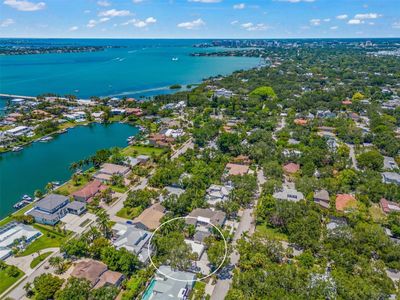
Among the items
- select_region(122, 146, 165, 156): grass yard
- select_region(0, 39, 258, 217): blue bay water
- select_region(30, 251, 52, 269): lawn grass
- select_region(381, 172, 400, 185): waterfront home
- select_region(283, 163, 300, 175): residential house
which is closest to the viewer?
select_region(30, 251, 52, 269): lawn grass

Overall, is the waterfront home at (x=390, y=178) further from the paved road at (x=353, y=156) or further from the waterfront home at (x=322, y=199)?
the waterfront home at (x=322, y=199)

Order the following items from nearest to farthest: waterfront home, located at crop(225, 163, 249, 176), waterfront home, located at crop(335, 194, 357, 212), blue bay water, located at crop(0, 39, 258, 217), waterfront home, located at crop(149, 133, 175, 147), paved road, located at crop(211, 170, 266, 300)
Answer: paved road, located at crop(211, 170, 266, 300) → waterfront home, located at crop(335, 194, 357, 212) → waterfront home, located at crop(225, 163, 249, 176) → blue bay water, located at crop(0, 39, 258, 217) → waterfront home, located at crop(149, 133, 175, 147)

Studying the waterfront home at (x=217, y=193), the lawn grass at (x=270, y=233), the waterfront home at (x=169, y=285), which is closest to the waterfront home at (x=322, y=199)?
the lawn grass at (x=270, y=233)

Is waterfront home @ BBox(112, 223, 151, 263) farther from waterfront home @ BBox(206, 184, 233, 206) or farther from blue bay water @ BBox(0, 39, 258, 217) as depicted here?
blue bay water @ BBox(0, 39, 258, 217)

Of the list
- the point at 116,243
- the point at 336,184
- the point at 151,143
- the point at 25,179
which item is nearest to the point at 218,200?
the point at 116,243

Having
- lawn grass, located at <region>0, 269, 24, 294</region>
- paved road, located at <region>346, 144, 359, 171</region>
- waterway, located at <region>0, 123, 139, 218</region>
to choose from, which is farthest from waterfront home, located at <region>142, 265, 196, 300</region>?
paved road, located at <region>346, 144, 359, 171</region>

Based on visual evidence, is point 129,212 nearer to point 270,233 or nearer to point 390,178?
point 270,233
